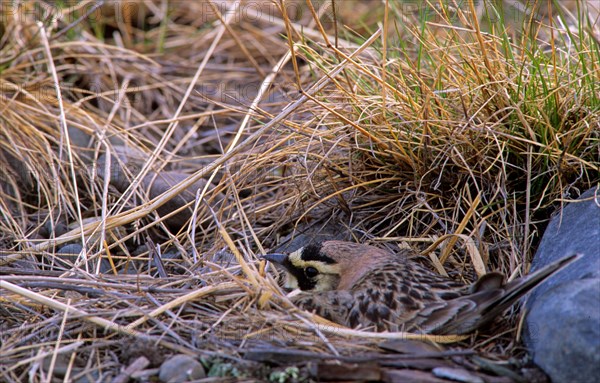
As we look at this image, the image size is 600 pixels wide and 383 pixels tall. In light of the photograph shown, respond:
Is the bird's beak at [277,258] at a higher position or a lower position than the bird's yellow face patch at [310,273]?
higher

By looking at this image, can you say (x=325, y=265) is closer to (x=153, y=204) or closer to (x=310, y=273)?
(x=310, y=273)

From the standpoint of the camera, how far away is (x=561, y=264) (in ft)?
12.8

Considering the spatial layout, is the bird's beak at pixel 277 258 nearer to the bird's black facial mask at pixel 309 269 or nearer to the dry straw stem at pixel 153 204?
the bird's black facial mask at pixel 309 269

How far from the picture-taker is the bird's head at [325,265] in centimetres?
469

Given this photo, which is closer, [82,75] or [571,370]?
[571,370]

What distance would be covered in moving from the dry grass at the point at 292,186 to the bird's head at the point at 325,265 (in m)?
0.19

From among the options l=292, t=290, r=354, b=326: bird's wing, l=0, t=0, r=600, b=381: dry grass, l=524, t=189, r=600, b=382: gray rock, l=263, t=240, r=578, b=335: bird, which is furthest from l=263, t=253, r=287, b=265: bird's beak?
l=524, t=189, r=600, b=382: gray rock

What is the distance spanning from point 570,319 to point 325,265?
1464 millimetres

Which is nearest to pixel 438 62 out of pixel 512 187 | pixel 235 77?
A: pixel 512 187

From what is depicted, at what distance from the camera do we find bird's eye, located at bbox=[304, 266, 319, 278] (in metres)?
4.72

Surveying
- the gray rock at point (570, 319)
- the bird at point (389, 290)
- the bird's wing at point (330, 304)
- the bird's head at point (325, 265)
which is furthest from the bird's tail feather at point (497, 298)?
the bird's head at point (325, 265)

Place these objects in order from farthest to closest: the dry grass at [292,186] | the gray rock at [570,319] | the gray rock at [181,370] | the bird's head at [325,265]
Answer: the bird's head at [325,265], the dry grass at [292,186], the gray rock at [181,370], the gray rock at [570,319]

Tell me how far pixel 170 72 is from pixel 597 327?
5753mm

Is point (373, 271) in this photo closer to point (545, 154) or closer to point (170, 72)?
point (545, 154)
